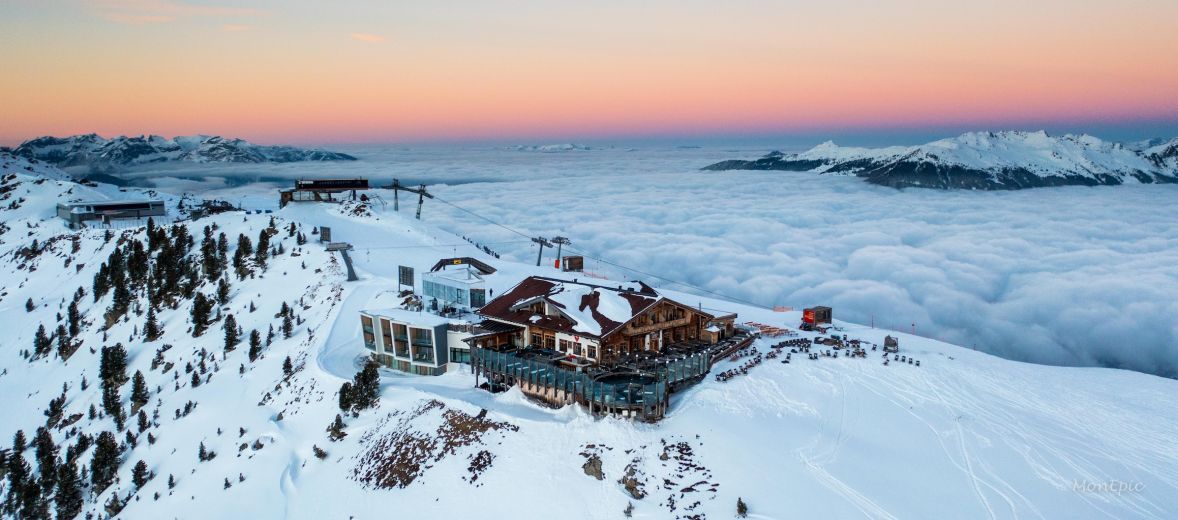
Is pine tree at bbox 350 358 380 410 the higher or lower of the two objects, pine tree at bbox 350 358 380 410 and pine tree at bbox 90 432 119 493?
the higher

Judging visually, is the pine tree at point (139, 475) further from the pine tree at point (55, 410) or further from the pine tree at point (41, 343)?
the pine tree at point (41, 343)

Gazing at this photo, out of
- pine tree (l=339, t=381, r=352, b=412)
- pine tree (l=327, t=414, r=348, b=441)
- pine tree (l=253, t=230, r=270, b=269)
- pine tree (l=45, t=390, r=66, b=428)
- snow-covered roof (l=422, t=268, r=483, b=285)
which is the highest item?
snow-covered roof (l=422, t=268, r=483, b=285)

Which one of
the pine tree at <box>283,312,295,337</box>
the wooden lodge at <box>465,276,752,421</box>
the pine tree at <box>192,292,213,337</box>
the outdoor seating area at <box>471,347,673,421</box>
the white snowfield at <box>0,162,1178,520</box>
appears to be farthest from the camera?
the pine tree at <box>192,292,213,337</box>

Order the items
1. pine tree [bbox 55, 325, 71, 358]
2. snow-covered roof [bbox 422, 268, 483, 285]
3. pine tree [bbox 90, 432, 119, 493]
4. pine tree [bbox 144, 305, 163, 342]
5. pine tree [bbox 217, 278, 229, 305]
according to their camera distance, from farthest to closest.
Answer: pine tree [bbox 55, 325, 71, 358], pine tree [bbox 217, 278, 229, 305], pine tree [bbox 144, 305, 163, 342], snow-covered roof [bbox 422, 268, 483, 285], pine tree [bbox 90, 432, 119, 493]

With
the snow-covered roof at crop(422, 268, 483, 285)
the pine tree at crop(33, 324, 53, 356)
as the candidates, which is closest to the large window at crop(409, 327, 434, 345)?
the snow-covered roof at crop(422, 268, 483, 285)

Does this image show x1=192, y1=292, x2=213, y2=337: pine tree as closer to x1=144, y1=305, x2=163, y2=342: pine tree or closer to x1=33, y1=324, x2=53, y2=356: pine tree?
x1=144, y1=305, x2=163, y2=342: pine tree

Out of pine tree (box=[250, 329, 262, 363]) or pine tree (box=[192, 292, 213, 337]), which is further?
pine tree (box=[192, 292, 213, 337])

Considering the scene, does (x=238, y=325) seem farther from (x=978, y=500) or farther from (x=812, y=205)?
(x=812, y=205)
